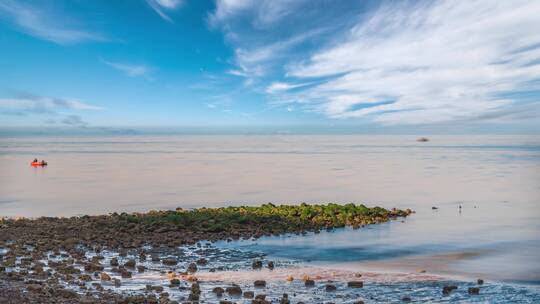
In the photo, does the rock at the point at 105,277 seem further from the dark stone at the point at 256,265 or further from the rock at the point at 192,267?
the dark stone at the point at 256,265

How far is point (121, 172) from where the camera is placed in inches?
2509

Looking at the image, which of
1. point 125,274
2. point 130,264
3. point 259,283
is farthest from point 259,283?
point 130,264

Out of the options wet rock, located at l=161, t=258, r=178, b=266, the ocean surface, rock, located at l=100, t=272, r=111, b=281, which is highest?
the ocean surface

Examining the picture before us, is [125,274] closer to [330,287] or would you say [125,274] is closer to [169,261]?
[169,261]

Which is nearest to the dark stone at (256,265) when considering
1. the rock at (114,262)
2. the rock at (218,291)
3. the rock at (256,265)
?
the rock at (256,265)

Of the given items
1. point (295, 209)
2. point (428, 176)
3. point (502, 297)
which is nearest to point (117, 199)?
point (295, 209)

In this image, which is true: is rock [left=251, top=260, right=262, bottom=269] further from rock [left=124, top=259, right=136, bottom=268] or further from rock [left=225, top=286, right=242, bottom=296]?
rock [left=124, top=259, right=136, bottom=268]

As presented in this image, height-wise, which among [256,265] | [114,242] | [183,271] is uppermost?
[114,242]

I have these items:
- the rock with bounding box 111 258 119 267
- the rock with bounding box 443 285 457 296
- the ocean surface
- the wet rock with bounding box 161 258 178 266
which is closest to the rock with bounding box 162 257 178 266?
the wet rock with bounding box 161 258 178 266

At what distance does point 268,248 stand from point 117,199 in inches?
872

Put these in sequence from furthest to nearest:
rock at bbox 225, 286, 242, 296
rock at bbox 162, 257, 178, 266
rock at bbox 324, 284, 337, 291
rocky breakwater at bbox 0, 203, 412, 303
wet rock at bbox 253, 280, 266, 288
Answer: rock at bbox 162, 257, 178, 266 → wet rock at bbox 253, 280, 266, 288 → rock at bbox 324, 284, 337, 291 → rock at bbox 225, 286, 242, 296 → rocky breakwater at bbox 0, 203, 412, 303

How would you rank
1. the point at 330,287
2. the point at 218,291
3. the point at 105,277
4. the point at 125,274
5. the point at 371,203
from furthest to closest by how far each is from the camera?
the point at 371,203, the point at 125,274, the point at 105,277, the point at 330,287, the point at 218,291

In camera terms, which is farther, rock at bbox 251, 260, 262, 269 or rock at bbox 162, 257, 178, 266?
rock at bbox 162, 257, 178, 266

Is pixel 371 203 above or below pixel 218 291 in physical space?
above
